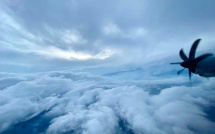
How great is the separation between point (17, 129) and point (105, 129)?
17605 centimetres

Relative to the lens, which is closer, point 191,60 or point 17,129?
point 191,60

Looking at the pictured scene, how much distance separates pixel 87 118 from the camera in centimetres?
15975

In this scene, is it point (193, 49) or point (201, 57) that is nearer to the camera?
point (201, 57)

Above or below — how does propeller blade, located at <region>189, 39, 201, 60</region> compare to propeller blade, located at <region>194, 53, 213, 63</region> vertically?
above

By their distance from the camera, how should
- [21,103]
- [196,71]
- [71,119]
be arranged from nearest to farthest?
[196,71]
[71,119]
[21,103]

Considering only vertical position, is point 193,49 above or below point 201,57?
above

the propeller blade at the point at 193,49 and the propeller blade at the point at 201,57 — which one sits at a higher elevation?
the propeller blade at the point at 193,49

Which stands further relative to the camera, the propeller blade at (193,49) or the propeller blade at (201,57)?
the propeller blade at (193,49)

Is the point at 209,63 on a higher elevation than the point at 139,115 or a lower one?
higher

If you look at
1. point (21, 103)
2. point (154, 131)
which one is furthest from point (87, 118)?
point (21, 103)

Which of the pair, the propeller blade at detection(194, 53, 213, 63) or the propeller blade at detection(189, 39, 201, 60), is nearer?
the propeller blade at detection(194, 53, 213, 63)

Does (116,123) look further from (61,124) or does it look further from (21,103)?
(21,103)

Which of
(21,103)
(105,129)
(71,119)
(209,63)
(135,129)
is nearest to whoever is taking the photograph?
(209,63)

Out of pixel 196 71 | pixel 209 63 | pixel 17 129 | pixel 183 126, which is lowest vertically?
pixel 183 126
